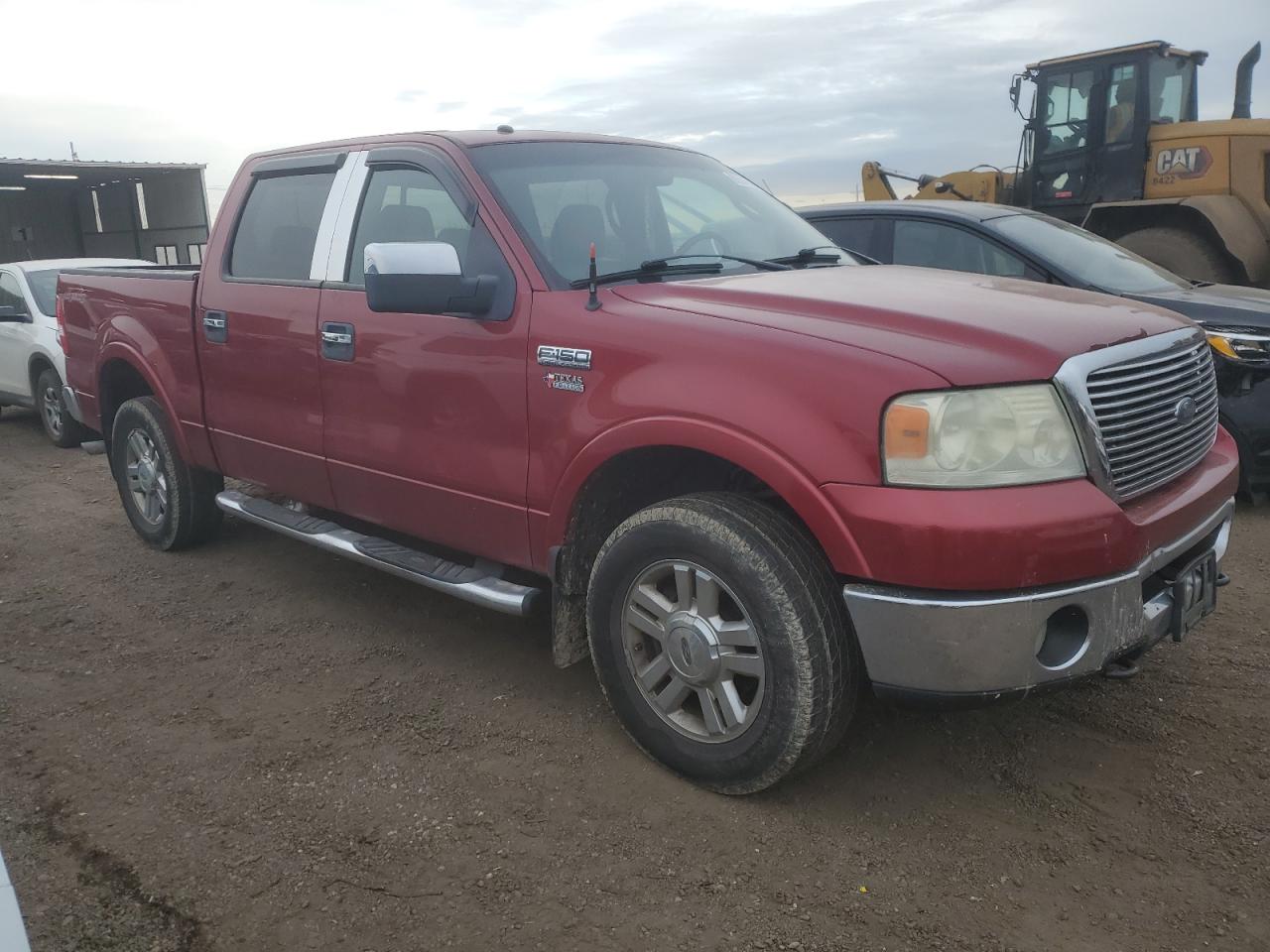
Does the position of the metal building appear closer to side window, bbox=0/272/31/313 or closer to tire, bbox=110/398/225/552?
side window, bbox=0/272/31/313

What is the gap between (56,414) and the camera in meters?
9.11

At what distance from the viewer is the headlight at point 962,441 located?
2539 mm

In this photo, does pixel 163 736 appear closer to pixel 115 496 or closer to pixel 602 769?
pixel 602 769

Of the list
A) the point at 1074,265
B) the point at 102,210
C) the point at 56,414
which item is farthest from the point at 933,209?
the point at 102,210

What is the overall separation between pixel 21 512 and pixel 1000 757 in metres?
6.15

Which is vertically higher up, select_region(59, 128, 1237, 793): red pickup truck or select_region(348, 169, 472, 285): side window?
select_region(348, 169, 472, 285): side window

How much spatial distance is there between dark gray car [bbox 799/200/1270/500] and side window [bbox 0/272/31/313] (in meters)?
6.96

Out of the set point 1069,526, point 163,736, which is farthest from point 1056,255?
point 163,736

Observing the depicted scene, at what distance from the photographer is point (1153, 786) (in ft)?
10.1

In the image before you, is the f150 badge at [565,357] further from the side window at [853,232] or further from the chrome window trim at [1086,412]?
the side window at [853,232]

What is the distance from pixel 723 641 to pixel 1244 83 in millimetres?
10777

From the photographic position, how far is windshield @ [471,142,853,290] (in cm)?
353

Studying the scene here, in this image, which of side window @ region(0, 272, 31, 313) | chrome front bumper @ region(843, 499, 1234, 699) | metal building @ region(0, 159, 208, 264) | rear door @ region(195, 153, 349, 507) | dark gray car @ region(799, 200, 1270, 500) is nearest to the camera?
chrome front bumper @ region(843, 499, 1234, 699)

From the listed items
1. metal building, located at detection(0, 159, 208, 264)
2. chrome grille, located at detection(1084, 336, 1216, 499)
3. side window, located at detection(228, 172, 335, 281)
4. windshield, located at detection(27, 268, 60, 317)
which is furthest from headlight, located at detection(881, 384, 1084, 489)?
metal building, located at detection(0, 159, 208, 264)
